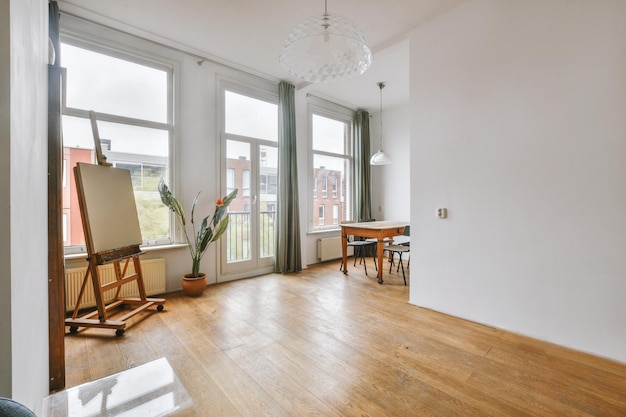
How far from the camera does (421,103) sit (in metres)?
3.14

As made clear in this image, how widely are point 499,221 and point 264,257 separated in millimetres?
3333

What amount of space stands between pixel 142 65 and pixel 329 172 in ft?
11.6

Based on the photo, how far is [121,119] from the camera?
3.37 m

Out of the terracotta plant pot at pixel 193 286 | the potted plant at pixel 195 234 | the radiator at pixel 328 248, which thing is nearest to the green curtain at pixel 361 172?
the radiator at pixel 328 248

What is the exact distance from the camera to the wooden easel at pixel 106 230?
2.50 meters

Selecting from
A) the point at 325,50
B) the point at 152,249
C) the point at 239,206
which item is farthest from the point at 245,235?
the point at 325,50

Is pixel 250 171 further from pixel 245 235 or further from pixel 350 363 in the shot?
pixel 350 363

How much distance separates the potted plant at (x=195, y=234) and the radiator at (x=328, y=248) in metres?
2.17

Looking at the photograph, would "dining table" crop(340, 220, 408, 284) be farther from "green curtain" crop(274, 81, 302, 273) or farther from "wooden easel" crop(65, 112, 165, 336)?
"wooden easel" crop(65, 112, 165, 336)

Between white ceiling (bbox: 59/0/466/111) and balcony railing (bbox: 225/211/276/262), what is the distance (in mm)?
2290

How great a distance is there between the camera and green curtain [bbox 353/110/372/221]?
610cm

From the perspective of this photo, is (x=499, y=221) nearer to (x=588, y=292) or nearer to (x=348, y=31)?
(x=588, y=292)

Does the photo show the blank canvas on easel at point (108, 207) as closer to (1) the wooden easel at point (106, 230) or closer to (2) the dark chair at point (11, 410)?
(1) the wooden easel at point (106, 230)

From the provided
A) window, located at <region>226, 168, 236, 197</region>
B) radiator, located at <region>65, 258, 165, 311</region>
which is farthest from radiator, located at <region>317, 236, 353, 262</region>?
radiator, located at <region>65, 258, 165, 311</region>
